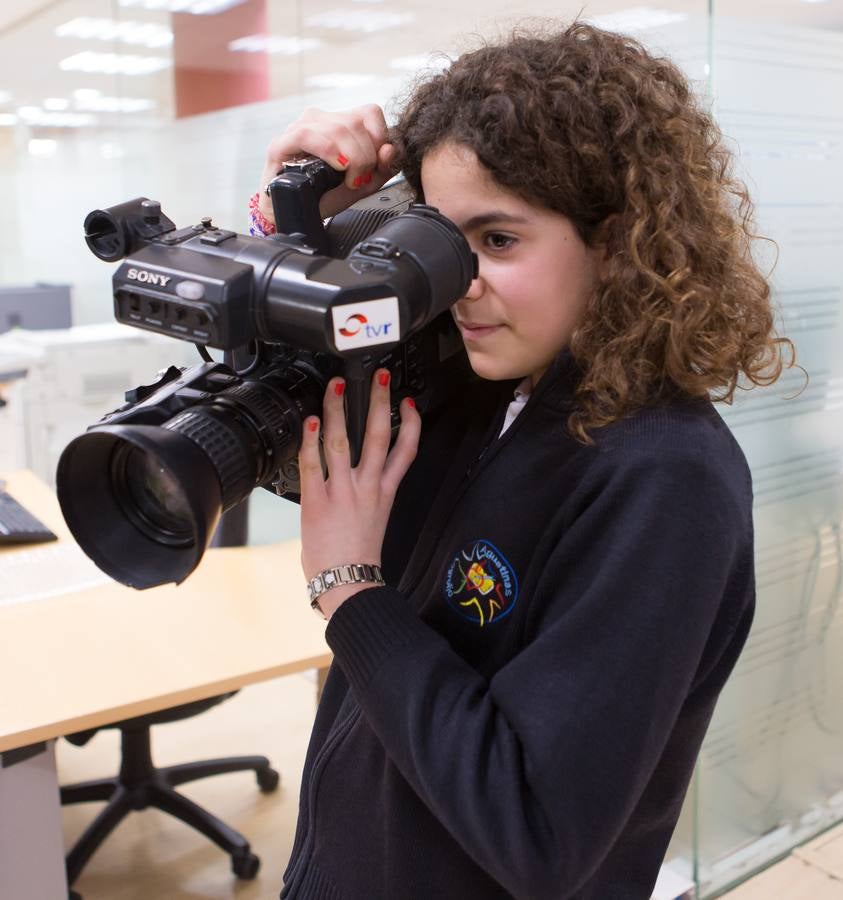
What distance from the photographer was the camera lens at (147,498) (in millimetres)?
776

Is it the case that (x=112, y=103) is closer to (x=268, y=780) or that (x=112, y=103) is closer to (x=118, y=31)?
(x=118, y=31)

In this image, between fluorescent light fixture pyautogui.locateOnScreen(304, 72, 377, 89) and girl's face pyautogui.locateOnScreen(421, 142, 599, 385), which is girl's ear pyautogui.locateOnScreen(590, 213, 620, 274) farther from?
fluorescent light fixture pyautogui.locateOnScreen(304, 72, 377, 89)

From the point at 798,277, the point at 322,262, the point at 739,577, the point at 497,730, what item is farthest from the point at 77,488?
the point at 798,277

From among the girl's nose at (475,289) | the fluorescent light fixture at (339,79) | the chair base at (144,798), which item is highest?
the girl's nose at (475,289)

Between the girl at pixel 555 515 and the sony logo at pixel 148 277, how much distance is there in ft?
0.57

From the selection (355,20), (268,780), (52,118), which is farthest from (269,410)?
(52,118)

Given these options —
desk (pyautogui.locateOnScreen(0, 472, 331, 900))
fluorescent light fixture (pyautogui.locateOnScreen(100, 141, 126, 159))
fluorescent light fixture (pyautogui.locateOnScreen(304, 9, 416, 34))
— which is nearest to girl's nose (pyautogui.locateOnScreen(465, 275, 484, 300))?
desk (pyautogui.locateOnScreen(0, 472, 331, 900))

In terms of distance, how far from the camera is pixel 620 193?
0.74 meters

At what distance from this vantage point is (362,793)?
0.86m

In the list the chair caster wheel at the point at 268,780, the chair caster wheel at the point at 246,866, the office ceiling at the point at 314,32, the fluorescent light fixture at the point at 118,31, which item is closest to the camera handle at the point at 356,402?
the office ceiling at the point at 314,32

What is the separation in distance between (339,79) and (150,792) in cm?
185

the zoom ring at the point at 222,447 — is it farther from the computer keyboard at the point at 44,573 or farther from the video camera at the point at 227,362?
the computer keyboard at the point at 44,573

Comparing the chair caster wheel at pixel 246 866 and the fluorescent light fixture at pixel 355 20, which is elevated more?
the fluorescent light fixture at pixel 355 20

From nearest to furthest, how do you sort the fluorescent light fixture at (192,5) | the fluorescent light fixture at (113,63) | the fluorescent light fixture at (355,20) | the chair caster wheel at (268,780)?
the chair caster wheel at (268,780), the fluorescent light fixture at (355,20), the fluorescent light fixture at (192,5), the fluorescent light fixture at (113,63)
